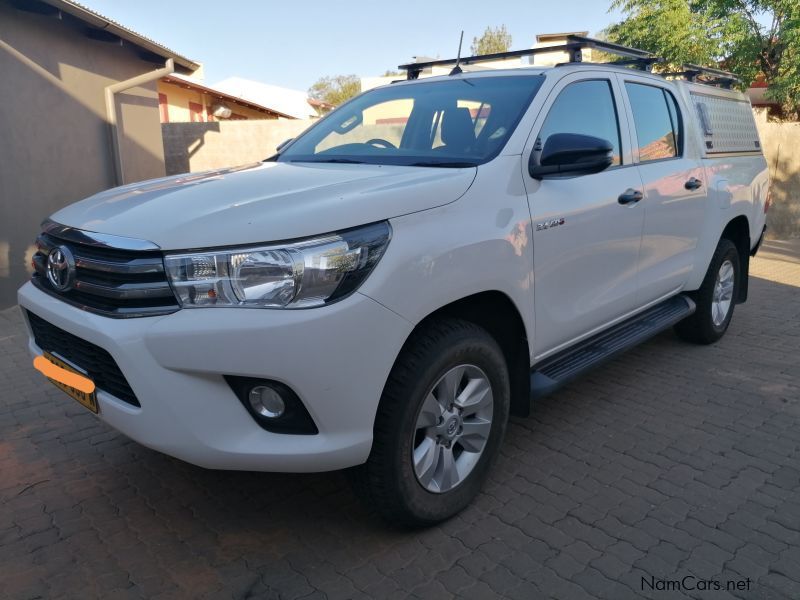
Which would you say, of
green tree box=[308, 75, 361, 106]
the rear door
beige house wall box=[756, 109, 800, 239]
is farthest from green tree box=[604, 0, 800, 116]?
green tree box=[308, 75, 361, 106]

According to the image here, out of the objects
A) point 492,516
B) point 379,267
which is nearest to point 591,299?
point 492,516

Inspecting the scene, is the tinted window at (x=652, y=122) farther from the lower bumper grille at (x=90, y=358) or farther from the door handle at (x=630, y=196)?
the lower bumper grille at (x=90, y=358)

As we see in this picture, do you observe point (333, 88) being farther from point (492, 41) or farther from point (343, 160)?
point (343, 160)

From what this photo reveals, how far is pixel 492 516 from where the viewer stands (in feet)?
9.74

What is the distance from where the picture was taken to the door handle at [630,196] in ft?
12.0

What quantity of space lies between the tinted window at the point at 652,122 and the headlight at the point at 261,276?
8.53 feet

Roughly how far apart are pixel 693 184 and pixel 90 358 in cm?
385

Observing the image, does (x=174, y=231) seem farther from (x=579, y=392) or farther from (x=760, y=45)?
(x=760, y=45)

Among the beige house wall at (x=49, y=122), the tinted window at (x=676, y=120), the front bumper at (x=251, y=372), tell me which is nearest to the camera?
the front bumper at (x=251, y=372)

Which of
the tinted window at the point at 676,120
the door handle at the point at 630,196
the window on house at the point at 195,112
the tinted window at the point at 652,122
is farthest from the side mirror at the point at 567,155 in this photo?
the window on house at the point at 195,112

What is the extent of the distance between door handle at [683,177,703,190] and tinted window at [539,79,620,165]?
861mm

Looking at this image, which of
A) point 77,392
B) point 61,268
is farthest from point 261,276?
point 77,392

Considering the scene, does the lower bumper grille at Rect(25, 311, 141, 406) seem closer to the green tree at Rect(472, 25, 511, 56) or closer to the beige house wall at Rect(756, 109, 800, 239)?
the beige house wall at Rect(756, 109, 800, 239)

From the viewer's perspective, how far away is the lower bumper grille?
237cm
